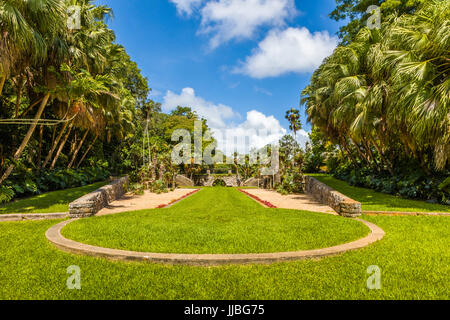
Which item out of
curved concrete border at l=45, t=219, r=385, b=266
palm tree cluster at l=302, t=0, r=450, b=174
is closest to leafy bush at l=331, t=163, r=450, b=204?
palm tree cluster at l=302, t=0, r=450, b=174

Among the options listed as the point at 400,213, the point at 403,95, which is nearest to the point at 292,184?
the point at 400,213

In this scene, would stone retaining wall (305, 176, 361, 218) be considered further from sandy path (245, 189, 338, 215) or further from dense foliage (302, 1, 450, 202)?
dense foliage (302, 1, 450, 202)

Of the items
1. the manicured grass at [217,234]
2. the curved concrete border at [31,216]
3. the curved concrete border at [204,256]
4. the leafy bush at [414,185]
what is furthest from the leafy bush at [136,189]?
the leafy bush at [414,185]

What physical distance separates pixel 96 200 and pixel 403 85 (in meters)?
10.9

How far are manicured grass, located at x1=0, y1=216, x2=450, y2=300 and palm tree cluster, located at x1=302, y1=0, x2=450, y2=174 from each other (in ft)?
15.5

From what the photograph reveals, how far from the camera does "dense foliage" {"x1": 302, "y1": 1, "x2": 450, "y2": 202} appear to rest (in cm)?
745

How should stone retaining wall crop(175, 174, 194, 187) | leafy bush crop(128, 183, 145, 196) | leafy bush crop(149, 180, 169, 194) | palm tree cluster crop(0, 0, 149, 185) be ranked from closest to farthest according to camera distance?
palm tree cluster crop(0, 0, 149, 185) < leafy bush crop(128, 183, 145, 196) < leafy bush crop(149, 180, 169, 194) < stone retaining wall crop(175, 174, 194, 187)

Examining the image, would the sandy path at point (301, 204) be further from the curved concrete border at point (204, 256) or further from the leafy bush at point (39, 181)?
the leafy bush at point (39, 181)

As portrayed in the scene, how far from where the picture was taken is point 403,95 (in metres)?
8.16

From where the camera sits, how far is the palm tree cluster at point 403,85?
24.2 feet

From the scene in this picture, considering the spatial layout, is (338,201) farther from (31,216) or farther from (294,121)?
(294,121)

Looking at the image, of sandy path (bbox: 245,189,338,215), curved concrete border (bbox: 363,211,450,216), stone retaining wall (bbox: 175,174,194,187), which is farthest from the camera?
stone retaining wall (bbox: 175,174,194,187)

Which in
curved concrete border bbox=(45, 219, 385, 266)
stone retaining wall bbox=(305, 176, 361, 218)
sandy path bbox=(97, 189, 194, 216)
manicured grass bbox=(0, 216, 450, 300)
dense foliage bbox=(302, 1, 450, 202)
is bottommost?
sandy path bbox=(97, 189, 194, 216)
